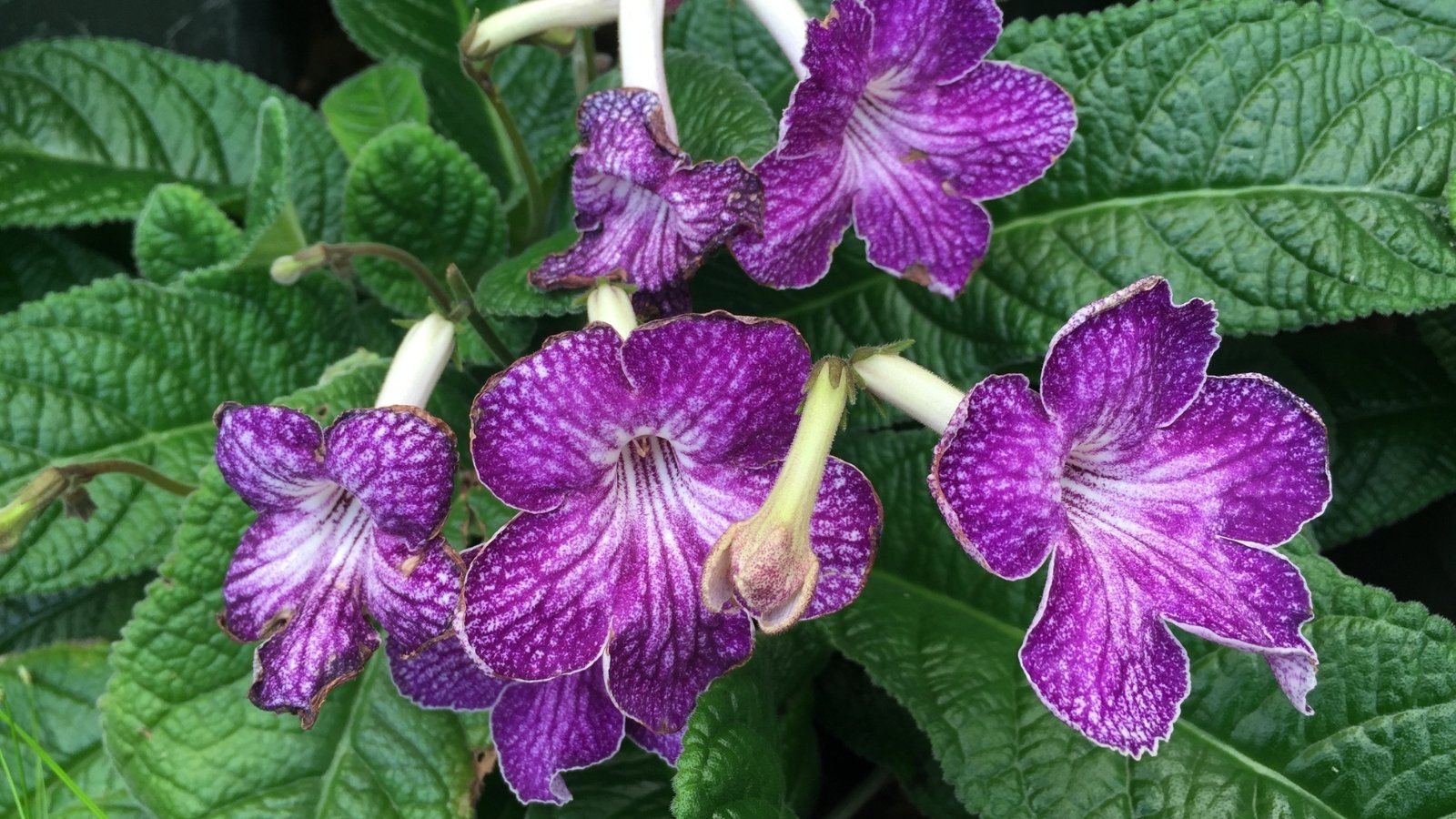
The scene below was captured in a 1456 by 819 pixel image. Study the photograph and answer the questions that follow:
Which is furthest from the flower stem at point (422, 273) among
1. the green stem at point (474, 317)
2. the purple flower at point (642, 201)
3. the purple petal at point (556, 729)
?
the purple petal at point (556, 729)

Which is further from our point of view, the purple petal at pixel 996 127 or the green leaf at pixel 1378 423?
the green leaf at pixel 1378 423

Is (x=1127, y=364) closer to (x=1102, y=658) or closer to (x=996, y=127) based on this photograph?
(x=1102, y=658)

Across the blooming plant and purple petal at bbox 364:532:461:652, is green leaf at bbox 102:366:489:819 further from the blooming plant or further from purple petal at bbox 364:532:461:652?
purple petal at bbox 364:532:461:652

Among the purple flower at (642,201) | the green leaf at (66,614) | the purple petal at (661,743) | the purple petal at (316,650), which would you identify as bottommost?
the green leaf at (66,614)

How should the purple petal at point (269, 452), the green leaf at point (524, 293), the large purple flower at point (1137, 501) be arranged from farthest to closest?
1. the green leaf at point (524, 293)
2. the purple petal at point (269, 452)
3. the large purple flower at point (1137, 501)

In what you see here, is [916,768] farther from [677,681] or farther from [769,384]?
[769,384]

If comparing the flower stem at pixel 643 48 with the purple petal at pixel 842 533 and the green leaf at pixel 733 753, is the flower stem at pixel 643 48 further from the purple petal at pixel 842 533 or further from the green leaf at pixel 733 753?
the green leaf at pixel 733 753
